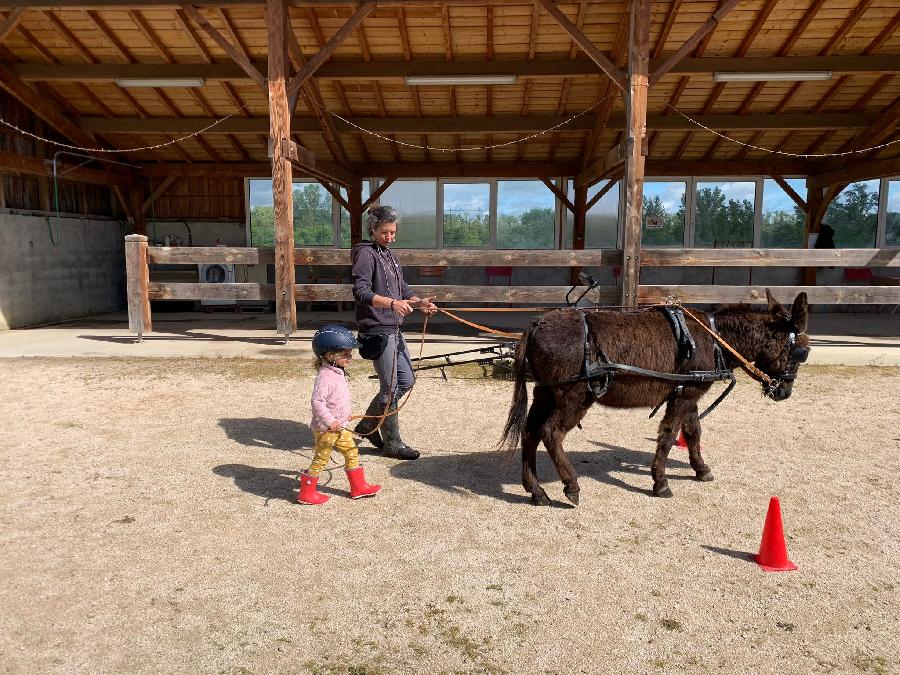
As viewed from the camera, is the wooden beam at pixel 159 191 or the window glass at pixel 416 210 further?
the window glass at pixel 416 210

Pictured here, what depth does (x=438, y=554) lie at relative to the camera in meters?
3.65

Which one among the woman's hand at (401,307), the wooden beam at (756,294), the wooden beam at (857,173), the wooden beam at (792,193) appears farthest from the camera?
the wooden beam at (792,193)

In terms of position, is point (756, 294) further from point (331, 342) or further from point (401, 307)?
point (331, 342)

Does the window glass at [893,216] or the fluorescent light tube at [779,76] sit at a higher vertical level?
the fluorescent light tube at [779,76]

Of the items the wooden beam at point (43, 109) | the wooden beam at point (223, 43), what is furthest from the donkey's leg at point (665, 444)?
the wooden beam at point (43, 109)

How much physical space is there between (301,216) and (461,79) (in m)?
7.85

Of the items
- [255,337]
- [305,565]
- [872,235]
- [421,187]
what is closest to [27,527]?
[305,565]

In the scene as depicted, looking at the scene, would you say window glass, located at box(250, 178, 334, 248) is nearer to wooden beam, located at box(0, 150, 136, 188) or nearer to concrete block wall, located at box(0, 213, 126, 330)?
wooden beam, located at box(0, 150, 136, 188)

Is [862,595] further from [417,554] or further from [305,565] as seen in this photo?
[305,565]

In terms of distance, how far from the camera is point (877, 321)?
1427cm

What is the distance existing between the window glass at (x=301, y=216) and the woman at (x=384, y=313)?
525 inches

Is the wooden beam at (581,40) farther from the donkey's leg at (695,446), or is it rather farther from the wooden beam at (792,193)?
the wooden beam at (792,193)

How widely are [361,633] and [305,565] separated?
74 cm

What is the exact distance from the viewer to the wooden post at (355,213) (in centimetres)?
1683
